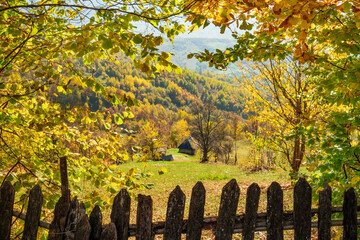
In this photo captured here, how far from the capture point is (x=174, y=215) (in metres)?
1.74

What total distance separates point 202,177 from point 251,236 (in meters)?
14.1

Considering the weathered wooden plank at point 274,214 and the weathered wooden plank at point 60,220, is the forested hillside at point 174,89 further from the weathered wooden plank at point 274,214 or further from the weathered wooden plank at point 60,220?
the weathered wooden plank at point 274,214

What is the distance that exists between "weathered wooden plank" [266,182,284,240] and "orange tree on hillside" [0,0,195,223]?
131cm

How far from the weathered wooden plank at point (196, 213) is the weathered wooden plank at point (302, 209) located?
747 mm

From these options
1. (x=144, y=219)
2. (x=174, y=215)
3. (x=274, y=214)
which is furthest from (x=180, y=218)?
(x=274, y=214)

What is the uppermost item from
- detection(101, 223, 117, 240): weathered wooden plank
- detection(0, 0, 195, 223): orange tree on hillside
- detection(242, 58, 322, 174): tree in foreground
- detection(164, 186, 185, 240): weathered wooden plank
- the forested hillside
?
the forested hillside

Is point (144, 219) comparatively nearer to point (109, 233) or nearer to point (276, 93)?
point (109, 233)

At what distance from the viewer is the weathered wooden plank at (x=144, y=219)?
5.67 ft

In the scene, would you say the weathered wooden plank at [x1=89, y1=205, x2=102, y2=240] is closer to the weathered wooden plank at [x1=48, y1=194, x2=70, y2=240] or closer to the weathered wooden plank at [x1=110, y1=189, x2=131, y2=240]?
the weathered wooden plank at [x1=110, y1=189, x2=131, y2=240]

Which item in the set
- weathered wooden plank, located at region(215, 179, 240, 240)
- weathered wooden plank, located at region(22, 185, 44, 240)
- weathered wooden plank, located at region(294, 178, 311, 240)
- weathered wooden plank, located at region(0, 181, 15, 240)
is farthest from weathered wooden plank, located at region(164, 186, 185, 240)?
weathered wooden plank, located at region(0, 181, 15, 240)

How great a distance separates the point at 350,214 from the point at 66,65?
3.12 meters

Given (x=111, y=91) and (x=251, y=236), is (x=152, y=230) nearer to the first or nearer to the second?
(x=251, y=236)

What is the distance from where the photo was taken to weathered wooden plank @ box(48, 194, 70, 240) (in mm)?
1753

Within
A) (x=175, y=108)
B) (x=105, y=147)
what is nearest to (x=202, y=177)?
(x=105, y=147)
